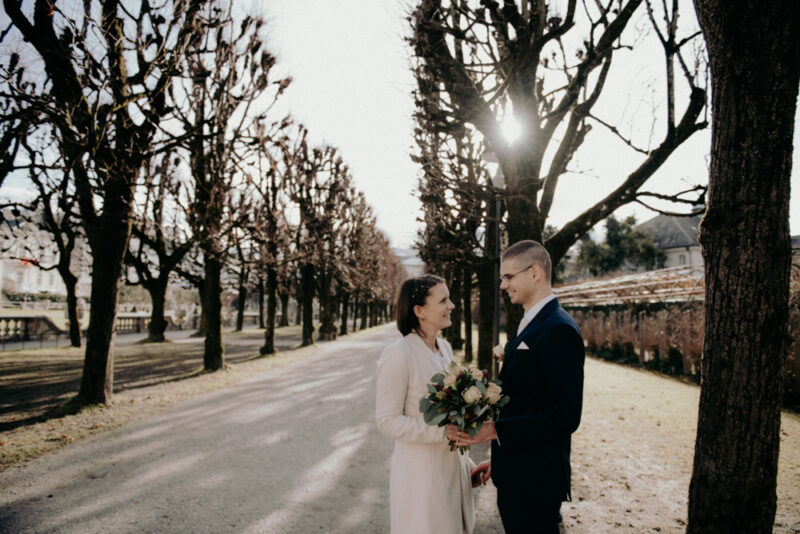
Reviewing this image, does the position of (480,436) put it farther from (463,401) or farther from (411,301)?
(411,301)

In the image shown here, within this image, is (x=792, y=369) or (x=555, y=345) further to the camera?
(x=792, y=369)

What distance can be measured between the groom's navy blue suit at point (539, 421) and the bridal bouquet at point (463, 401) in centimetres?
12

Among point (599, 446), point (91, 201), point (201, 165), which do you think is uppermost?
point (201, 165)

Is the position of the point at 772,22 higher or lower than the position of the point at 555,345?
higher

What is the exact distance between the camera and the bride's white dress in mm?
2590

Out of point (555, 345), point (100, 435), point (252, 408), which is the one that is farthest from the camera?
point (252, 408)

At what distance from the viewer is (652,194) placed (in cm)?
622

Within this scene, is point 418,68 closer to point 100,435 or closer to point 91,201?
point 91,201

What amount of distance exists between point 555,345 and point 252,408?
8.32 meters

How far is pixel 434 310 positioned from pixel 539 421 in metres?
0.93

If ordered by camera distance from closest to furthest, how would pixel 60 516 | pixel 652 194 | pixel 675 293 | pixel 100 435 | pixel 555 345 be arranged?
pixel 555 345, pixel 60 516, pixel 652 194, pixel 100 435, pixel 675 293

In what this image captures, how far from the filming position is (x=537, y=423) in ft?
7.40

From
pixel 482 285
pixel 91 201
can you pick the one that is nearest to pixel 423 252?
pixel 482 285

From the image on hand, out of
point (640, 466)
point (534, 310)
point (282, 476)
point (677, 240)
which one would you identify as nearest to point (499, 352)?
point (534, 310)
